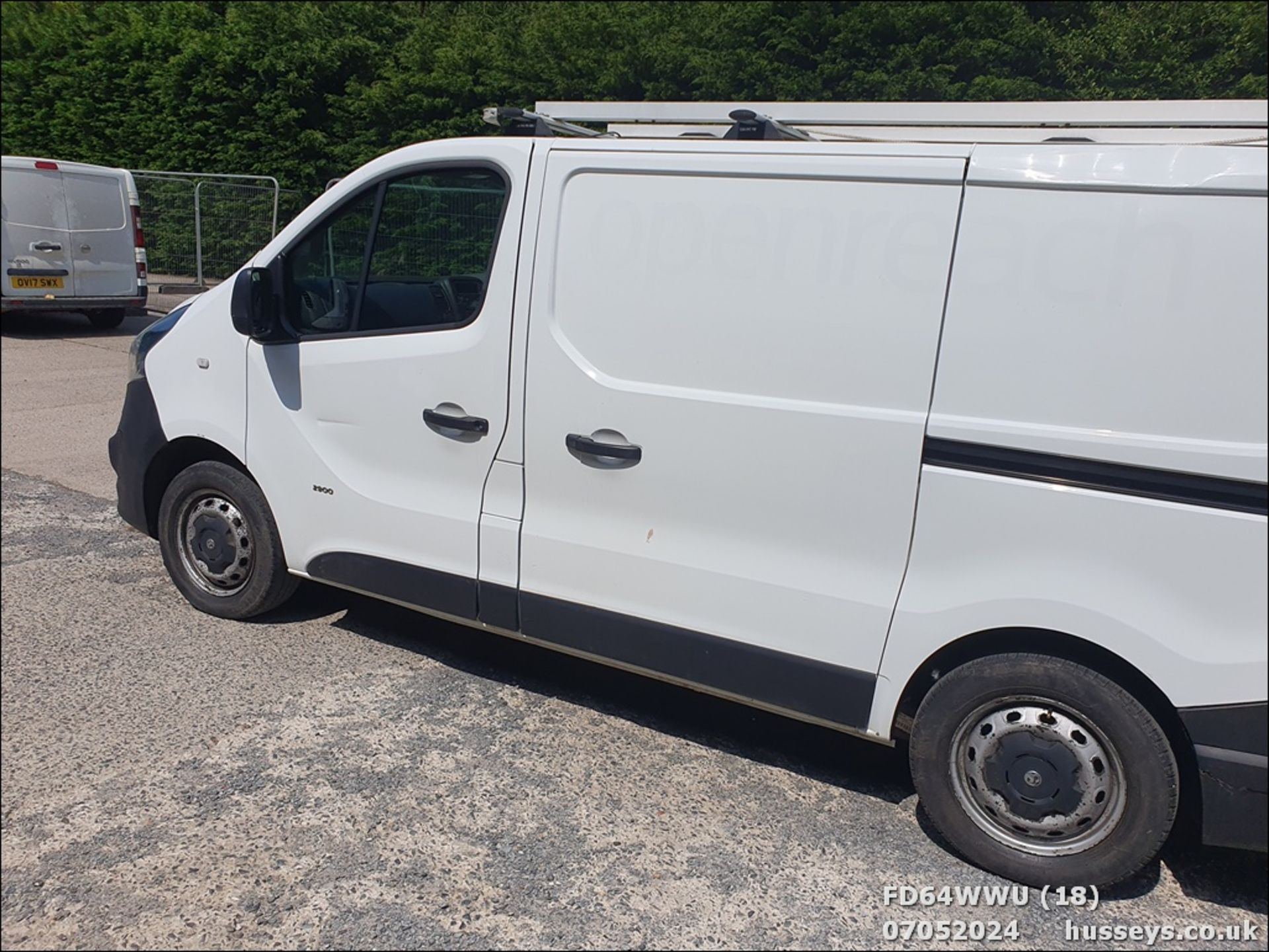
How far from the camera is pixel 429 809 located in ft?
10.7

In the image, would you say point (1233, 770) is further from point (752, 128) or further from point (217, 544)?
point (217, 544)

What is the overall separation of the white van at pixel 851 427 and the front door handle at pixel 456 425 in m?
0.01

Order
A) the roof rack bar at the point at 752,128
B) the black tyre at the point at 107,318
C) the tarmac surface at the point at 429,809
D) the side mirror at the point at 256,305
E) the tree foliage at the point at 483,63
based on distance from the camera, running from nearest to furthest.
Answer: the tarmac surface at the point at 429,809
the roof rack bar at the point at 752,128
the side mirror at the point at 256,305
the tree foliage at the point at 483,63
the black tyre at the point at 107,318

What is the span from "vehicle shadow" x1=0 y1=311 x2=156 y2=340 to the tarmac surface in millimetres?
7134

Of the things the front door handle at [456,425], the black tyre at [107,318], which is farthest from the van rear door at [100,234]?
the front door handle at [456,425]

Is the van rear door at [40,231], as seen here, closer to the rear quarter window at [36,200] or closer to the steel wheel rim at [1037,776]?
the rear quarter window at [36,200]

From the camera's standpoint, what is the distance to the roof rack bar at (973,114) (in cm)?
292

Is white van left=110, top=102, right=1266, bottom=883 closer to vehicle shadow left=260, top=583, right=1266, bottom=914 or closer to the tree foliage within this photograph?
vehicle shadow left=260, top=583, right=1266, bottom=914

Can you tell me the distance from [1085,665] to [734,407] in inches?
47.9

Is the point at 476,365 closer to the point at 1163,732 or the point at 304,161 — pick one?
the point at 1163,732

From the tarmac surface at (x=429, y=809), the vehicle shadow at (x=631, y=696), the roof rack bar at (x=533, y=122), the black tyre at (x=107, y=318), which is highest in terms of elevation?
the roof rack bar at (x=533, y=122)

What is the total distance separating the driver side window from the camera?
374 centimetres

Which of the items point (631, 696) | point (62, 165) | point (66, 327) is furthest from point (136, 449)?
point (66, 327)

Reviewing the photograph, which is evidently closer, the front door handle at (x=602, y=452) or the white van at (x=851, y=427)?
the white van at (x=851, y=427)
